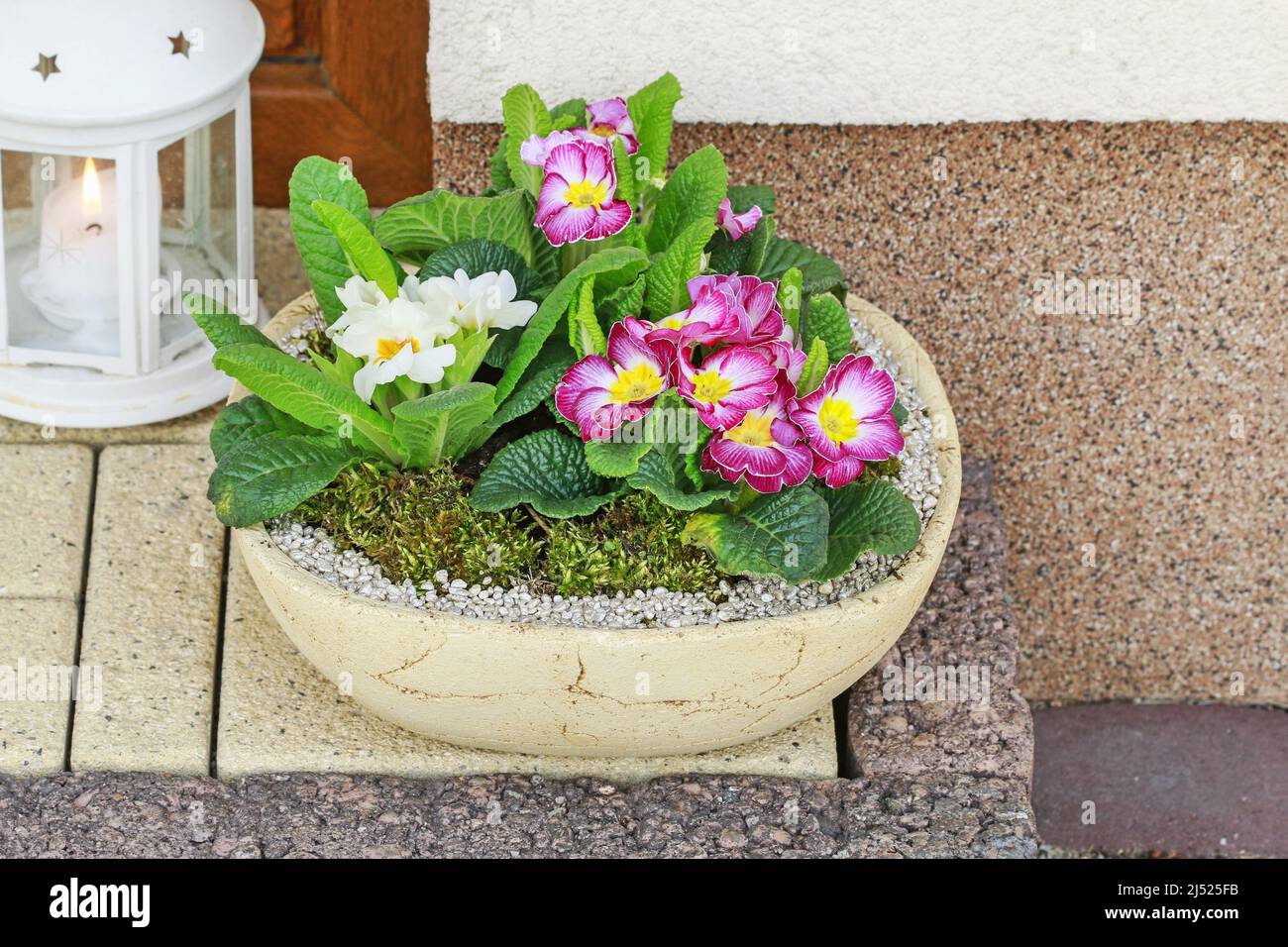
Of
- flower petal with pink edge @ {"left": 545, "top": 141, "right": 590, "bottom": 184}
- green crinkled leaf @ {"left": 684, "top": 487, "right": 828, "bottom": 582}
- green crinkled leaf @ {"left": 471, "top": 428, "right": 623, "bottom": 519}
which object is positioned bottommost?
green crinkled leaf @ {"left": 684, "top": 487, "right": 828, "bottom": 582}

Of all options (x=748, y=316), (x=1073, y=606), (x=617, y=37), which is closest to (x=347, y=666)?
(x=748, y=316)

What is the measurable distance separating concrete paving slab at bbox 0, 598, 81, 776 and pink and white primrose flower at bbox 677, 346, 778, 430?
2.58 ft

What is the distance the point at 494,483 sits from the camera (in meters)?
1.56

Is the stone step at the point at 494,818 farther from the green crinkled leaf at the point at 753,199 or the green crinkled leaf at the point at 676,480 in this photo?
the green crinkled leaf at the point at 753,199

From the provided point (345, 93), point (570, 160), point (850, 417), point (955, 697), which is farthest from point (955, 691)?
point (345, 93)

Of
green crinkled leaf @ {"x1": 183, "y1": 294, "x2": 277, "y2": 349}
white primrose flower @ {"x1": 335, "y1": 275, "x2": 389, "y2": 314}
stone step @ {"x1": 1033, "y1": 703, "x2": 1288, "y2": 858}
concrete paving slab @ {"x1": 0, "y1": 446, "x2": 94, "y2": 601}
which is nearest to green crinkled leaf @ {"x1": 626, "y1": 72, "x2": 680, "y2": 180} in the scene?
white primrose flower @ {"x1": 335, "y1": 275, "x2": 389, "y2": 314}

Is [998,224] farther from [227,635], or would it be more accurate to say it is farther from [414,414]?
[227,635]

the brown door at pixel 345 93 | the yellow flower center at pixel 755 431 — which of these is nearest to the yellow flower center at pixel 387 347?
the yellow flower center at pixel 755 431

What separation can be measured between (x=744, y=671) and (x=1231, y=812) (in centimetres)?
99

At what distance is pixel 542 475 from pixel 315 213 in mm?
374

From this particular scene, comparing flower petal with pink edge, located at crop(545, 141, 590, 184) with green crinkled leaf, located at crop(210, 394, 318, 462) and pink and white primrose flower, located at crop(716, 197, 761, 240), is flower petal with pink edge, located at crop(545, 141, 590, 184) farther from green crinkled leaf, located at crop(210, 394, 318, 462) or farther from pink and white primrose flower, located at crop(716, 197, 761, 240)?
green crinkled leaf, located at crop(210, 394, 318, 462)

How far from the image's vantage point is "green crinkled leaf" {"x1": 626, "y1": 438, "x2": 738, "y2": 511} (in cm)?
149

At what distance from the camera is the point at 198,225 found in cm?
205

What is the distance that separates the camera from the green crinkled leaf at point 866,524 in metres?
1.53
